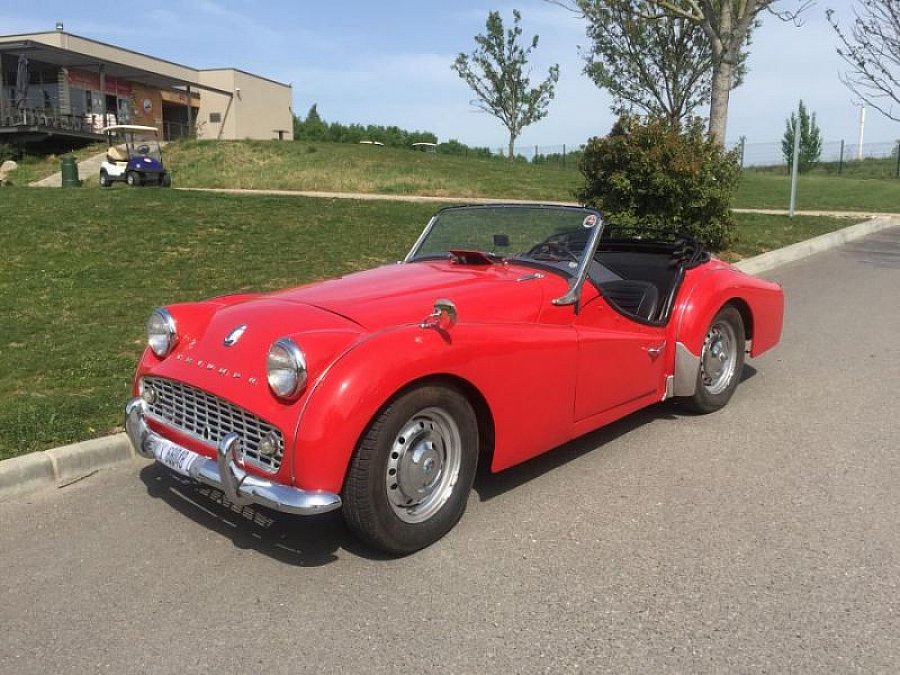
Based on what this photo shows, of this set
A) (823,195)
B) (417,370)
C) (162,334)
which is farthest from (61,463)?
(823,195)

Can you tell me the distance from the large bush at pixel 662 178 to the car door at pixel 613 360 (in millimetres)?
5706

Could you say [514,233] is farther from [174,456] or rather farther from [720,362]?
[174,456]

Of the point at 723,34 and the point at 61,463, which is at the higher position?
the point at 723,34

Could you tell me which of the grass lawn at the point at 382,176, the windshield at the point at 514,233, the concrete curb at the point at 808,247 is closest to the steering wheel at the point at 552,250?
the windshield at the point at 514,233

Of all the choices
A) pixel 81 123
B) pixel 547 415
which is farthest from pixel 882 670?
pixel 81 123

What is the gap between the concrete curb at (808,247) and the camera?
446 inches

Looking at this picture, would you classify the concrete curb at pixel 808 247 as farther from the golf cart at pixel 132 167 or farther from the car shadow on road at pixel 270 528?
the golf cart at pixel 132 167

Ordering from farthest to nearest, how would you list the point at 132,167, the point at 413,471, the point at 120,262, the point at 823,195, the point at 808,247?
1. the point at 823,195
2. the point at 132,167
3. the point at 808,247
4. the point at 120,262
5. the point at 413,471

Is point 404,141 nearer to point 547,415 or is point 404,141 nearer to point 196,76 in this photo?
point 196,76

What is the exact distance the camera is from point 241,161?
87.1ft

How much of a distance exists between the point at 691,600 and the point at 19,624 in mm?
2409

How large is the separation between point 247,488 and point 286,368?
0.47 meters

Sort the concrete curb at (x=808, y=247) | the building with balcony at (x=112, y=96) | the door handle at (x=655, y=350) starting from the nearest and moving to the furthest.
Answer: the door handle at (x=655, y=350) < the concrete curb at (x=808, y=247) < the building with balcony at (x=112, y=96)

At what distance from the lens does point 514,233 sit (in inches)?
169
